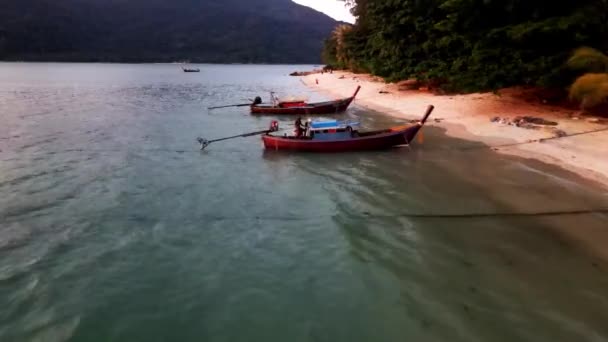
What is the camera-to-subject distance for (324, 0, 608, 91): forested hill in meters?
24.7

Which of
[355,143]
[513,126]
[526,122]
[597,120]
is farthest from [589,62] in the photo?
[355,143]

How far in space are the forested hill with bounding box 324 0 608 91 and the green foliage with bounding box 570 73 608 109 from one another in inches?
96.0

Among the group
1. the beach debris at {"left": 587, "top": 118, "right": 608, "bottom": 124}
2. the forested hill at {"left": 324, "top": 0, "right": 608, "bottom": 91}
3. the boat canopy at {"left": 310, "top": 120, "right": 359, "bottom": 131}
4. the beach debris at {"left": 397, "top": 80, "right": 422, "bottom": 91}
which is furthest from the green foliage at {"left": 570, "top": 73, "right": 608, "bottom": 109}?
the beach debris at {"left": 397, "top": 80, "right": 422, "bottom": 91}

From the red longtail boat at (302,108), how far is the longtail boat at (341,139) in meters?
14.0

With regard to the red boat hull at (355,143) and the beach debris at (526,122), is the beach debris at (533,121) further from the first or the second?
the red boat hull at (355,143)

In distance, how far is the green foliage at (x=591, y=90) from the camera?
21.0 metres

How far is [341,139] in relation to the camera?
68.1 ft

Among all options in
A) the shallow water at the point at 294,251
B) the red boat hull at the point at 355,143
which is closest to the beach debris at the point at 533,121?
the shallow water at the point at 294,251

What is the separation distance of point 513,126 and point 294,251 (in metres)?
16.6

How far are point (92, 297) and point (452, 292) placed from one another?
22.7ft

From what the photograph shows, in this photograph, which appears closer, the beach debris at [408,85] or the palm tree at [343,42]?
the beach debris at [408,85]

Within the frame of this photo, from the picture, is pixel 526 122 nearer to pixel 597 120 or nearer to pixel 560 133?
pixel 560 133

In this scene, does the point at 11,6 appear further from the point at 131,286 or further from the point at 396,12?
the point at 131,286

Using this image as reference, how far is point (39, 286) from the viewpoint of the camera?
903 cm
